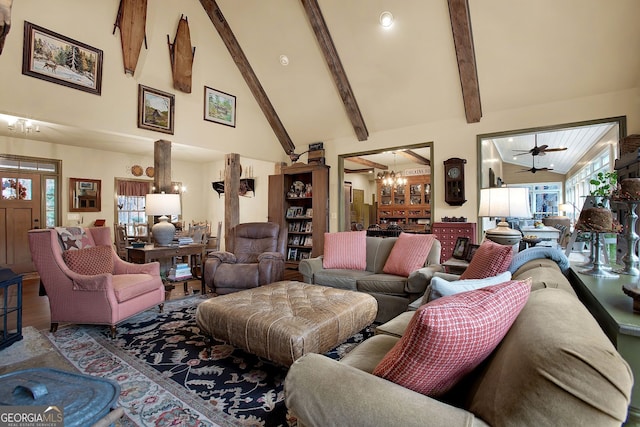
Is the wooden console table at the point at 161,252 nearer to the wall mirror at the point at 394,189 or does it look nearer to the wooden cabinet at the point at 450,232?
the wooden cabinet at the point at 450,232

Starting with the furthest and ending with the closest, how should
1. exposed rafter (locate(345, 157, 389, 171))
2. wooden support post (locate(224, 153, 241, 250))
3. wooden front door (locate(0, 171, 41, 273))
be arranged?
1. exposed rafter (locate(345, 157, 389, 171))
2. wooden support post (locate(224, 153, 241, 250))
3. wooden front door (locate(0, 171, 41, 273))

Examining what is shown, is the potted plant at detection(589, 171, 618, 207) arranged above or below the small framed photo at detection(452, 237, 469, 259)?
above

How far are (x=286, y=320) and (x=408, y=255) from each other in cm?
177

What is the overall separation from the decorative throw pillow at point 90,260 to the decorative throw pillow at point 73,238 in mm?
158

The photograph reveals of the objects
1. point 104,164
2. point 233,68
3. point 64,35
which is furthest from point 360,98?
point 104,164

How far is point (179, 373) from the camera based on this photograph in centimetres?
211

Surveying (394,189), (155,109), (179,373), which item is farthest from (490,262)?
(394,189)

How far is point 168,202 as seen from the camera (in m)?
3.96

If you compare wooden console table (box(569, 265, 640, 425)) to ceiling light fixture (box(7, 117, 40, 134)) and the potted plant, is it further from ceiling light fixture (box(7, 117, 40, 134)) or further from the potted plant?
ceiling light fixture (box(7, 117, 40, 134))

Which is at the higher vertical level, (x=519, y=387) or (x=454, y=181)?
(x=454, y=181)

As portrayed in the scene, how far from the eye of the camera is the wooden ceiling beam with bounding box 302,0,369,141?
4.29 meters

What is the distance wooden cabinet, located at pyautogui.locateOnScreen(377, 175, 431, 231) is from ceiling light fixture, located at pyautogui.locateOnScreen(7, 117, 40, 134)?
25.4 ft

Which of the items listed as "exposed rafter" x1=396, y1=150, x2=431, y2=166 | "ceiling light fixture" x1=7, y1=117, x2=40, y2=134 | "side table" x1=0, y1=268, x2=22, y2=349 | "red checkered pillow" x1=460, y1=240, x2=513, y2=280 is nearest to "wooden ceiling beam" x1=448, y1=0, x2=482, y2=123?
"exposed rafter" x1=396, y1=150, x2=431, y2=166

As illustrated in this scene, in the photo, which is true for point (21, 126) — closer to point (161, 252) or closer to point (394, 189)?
point (161, 252)
